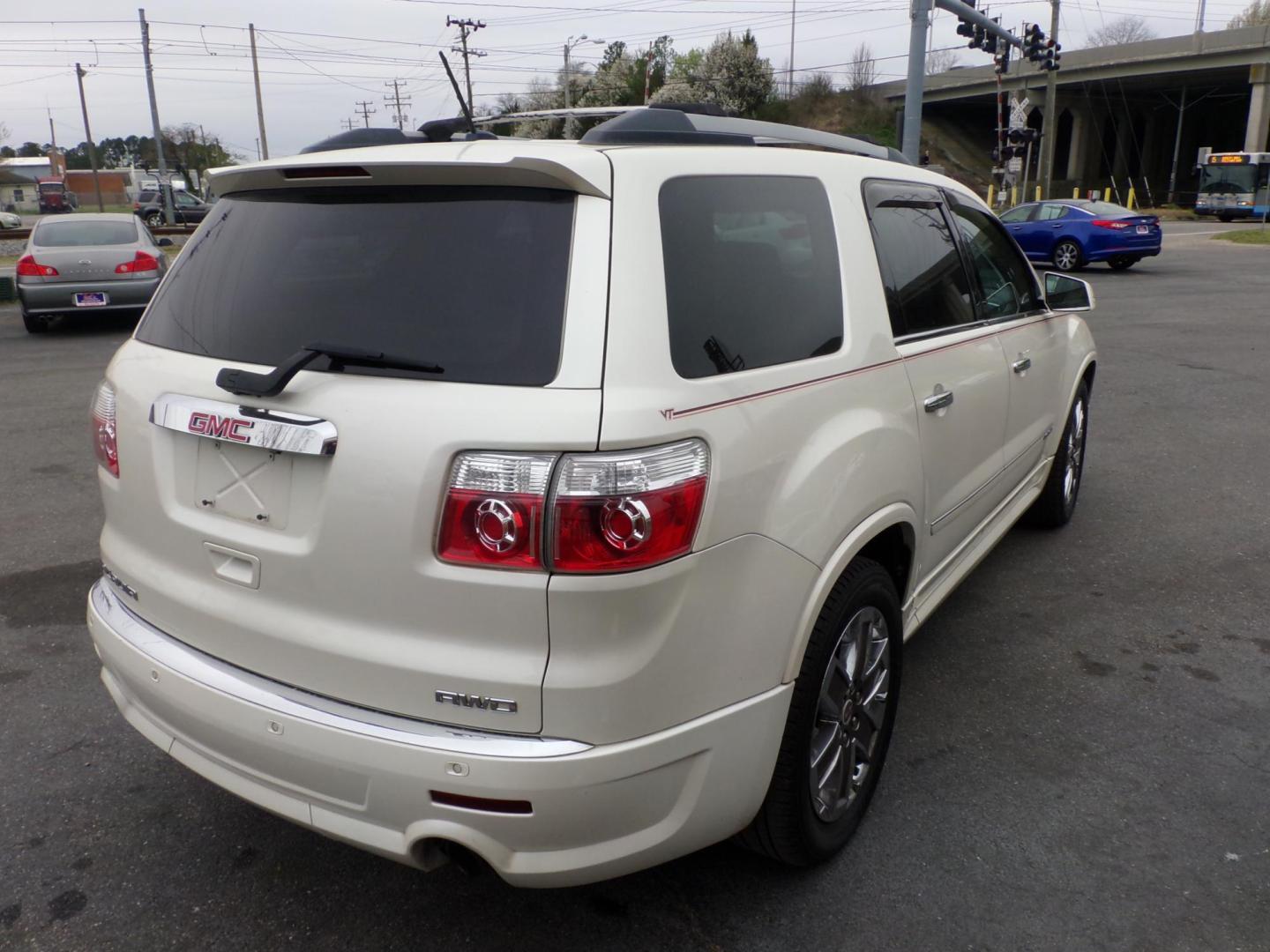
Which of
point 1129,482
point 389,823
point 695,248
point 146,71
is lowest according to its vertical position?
point 1129,482

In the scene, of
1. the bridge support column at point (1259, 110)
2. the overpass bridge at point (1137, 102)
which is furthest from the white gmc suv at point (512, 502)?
the bridge support column at point (1259, 110)

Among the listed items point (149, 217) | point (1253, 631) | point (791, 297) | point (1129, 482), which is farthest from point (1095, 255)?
point (149, 217)

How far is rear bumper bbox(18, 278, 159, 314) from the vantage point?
12.4 metres

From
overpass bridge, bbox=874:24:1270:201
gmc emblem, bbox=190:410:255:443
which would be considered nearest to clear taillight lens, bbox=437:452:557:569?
gmc emblem, bbox=190:410:255:443

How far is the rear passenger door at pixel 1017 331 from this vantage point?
400 cm

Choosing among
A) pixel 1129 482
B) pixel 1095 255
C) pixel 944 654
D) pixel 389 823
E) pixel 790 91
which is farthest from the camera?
pixel 790 91

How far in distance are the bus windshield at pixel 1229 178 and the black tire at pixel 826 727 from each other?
50.7 meters

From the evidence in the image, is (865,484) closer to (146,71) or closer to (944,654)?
(944,654)

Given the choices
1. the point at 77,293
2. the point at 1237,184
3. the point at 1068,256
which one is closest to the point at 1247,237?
the point at 1068,256

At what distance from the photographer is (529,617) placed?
2.00 metres

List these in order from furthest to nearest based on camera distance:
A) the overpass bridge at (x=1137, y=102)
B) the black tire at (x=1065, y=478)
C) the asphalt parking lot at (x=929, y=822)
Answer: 1. the overpass bridge at (x=1137, y=102)
2. the black tire at (x=1065, y=478)
3. the asphalt parking lot at (x=929, y=822)

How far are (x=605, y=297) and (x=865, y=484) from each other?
94cm

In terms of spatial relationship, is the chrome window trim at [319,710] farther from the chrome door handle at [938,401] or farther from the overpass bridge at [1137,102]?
the overpass bridge at [1137,102]

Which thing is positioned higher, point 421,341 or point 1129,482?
point 421,341
